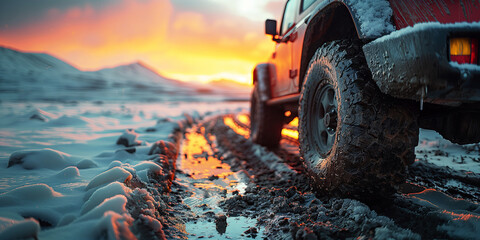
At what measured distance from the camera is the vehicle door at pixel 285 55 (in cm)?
318

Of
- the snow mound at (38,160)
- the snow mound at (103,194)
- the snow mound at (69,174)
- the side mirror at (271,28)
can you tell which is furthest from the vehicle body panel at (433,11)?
the snow mound at (38,160)

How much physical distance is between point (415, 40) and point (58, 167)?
266 cm

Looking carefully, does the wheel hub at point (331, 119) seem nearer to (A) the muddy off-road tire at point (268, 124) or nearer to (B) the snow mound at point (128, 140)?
(A) the muddy off-road tire at point (268, 124)

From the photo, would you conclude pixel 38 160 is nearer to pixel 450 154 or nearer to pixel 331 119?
pixel 331 119

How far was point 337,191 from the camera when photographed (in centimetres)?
171

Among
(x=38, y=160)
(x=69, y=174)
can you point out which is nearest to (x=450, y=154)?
(x=69, y=174)

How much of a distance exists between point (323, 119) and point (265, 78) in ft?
7.77

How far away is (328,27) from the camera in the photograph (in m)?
2.22

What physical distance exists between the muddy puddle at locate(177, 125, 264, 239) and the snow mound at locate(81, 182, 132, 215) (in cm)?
45

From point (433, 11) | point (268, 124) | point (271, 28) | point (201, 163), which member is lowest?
point (201, 163)

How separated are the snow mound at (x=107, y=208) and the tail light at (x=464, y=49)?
1.72 m

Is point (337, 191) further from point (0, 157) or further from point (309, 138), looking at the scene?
point (0, 157)

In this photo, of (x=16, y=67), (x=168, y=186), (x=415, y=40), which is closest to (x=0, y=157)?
(x=168, y=186)

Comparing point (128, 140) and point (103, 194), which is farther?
point (128, 140)
